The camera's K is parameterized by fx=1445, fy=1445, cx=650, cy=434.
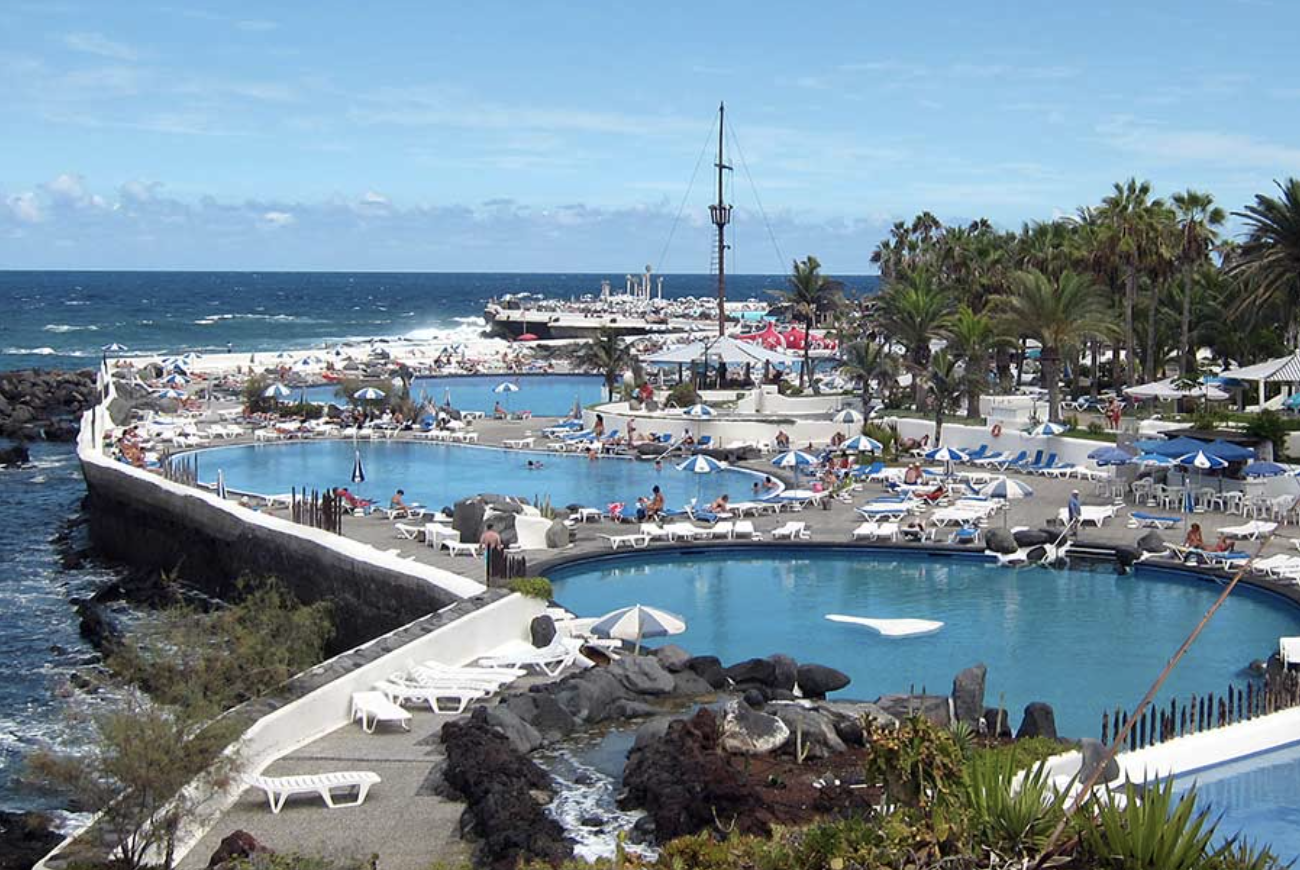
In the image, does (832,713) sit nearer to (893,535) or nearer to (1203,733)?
(1203,733)

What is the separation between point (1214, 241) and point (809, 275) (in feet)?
48.7

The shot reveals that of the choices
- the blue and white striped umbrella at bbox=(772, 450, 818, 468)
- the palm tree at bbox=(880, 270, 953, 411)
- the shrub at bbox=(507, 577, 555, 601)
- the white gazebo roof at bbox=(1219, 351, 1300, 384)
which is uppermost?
the palm tree at bbox=(880, 270, 953, 411)

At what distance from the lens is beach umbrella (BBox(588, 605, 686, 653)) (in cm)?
1861

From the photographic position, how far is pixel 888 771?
36.3 ft

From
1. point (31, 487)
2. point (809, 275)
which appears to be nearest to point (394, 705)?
point (31, 487)

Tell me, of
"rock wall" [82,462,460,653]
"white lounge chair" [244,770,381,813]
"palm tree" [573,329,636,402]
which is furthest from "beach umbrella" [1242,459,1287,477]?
"palm tree" [573,329,636,402]

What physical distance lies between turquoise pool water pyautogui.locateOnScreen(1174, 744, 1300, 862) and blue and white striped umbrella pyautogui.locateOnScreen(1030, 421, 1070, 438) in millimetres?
20719

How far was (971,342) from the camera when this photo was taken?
4047cm

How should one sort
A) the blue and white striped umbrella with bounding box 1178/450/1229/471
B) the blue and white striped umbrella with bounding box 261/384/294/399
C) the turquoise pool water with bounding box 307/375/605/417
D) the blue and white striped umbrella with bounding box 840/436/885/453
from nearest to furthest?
the blue and white striped umbrella with bounding box 1178/450/1229/471
the blue and white striped umbrella with bounding box 840/436/885/453
the blue and white striped umbrella with bounding box 261/384/294/399
the turquoise pool water with bounding box 307/375/605/417

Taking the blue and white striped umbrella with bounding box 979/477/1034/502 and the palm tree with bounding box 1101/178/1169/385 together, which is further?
the palm tree with bounding box 1101/178/1169/385

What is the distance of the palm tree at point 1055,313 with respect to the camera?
125 feet

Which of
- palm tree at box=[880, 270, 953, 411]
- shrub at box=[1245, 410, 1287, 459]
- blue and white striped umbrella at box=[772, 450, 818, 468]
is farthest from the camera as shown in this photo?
palm tree at box=[880, 270, 953, 411]

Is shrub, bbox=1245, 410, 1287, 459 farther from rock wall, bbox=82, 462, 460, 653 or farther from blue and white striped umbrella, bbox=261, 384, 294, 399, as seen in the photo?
blue and white striped umbrella, bbox=261, 384, 294, 399

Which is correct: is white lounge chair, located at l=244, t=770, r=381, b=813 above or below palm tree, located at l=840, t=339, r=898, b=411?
below
